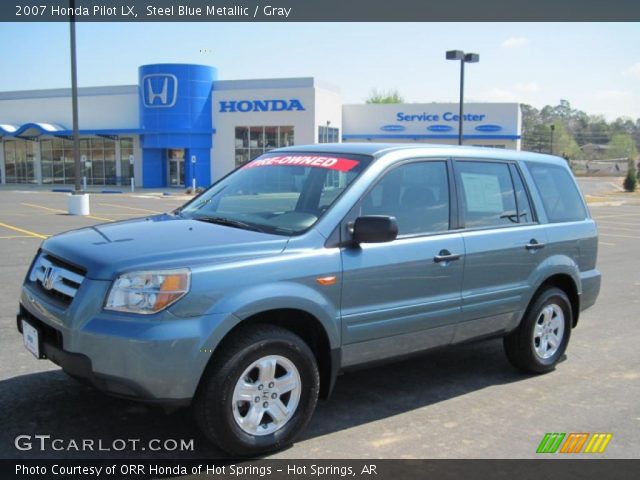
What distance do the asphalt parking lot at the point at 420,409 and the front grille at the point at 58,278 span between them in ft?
2.92

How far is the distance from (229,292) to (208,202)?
1587 millimetres

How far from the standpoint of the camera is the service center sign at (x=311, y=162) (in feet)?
14.5

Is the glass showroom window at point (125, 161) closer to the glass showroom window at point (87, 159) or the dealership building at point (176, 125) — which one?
the dealership building at point (176, 125)

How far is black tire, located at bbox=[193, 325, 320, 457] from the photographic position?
3.45 metres

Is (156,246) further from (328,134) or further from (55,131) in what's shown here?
(55,131)

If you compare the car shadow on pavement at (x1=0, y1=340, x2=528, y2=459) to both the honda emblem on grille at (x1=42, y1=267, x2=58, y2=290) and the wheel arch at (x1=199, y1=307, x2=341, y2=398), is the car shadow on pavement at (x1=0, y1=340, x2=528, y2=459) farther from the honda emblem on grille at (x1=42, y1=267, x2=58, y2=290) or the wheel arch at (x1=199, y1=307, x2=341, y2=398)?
the honda emblem on grille at (x1=42, y1=267, x2=58, y2=290)

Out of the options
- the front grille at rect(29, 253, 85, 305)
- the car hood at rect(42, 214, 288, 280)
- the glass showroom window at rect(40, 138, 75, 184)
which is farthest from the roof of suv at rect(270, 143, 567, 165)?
the glass showroom window at rect(40, 138, 75, 184)

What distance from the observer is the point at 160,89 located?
134 ft

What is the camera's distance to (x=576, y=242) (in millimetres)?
5637

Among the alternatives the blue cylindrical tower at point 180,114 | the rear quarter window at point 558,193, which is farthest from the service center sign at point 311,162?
the blue cylindrical tower at point 180,114

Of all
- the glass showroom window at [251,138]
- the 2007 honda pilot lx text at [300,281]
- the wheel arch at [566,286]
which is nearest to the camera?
the 2007 honda pilot lx text at [300,281]

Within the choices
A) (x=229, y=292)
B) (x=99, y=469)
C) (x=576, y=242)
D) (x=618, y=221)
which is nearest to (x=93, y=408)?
(x=99, y=469)

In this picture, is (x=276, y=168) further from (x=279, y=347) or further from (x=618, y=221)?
(x=618, y=221)

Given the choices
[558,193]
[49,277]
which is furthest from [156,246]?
[558,193]
